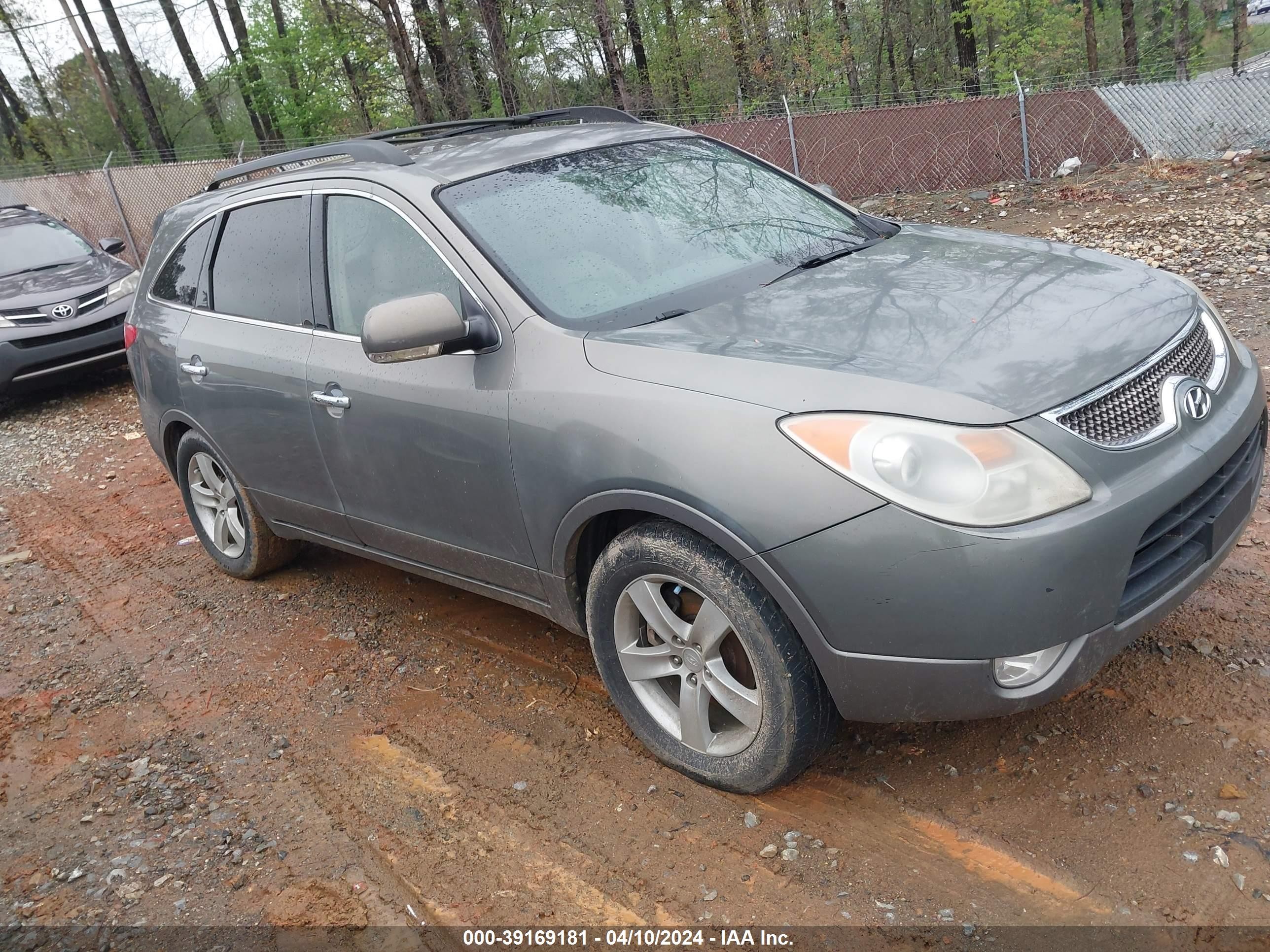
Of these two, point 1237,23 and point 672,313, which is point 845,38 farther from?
point 672,313

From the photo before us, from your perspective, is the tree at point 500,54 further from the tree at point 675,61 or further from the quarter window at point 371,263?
the quarter window at point 371,263

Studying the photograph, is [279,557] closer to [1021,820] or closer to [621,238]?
[621,238]

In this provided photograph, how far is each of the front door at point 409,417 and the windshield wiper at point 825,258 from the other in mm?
948

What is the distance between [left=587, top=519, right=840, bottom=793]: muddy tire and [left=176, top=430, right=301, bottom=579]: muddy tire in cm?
231

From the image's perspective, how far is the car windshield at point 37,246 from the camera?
1023 centimetres

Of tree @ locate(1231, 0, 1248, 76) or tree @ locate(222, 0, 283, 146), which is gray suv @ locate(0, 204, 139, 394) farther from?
tree @ locate(1231, 0, 1248, 76)

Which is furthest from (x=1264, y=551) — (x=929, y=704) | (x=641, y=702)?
(x=641, y=702)

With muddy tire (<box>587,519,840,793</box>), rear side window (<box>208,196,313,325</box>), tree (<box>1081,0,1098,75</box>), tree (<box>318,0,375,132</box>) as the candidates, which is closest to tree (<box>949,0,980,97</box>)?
tree (<box>1081,0,1098,75</box>)

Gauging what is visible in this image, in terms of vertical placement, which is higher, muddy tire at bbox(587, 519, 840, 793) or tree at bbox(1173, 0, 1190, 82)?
muddy tire at bbox(587, 519, 840, 793)

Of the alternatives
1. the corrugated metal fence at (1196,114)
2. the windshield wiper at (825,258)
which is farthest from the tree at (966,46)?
the windshield wiper at (825,258)

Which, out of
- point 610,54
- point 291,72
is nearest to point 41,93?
point 291,72

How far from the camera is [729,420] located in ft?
8.38

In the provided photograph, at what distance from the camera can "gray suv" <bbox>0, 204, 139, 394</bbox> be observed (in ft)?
30.0

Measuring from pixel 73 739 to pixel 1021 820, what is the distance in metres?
3.42
